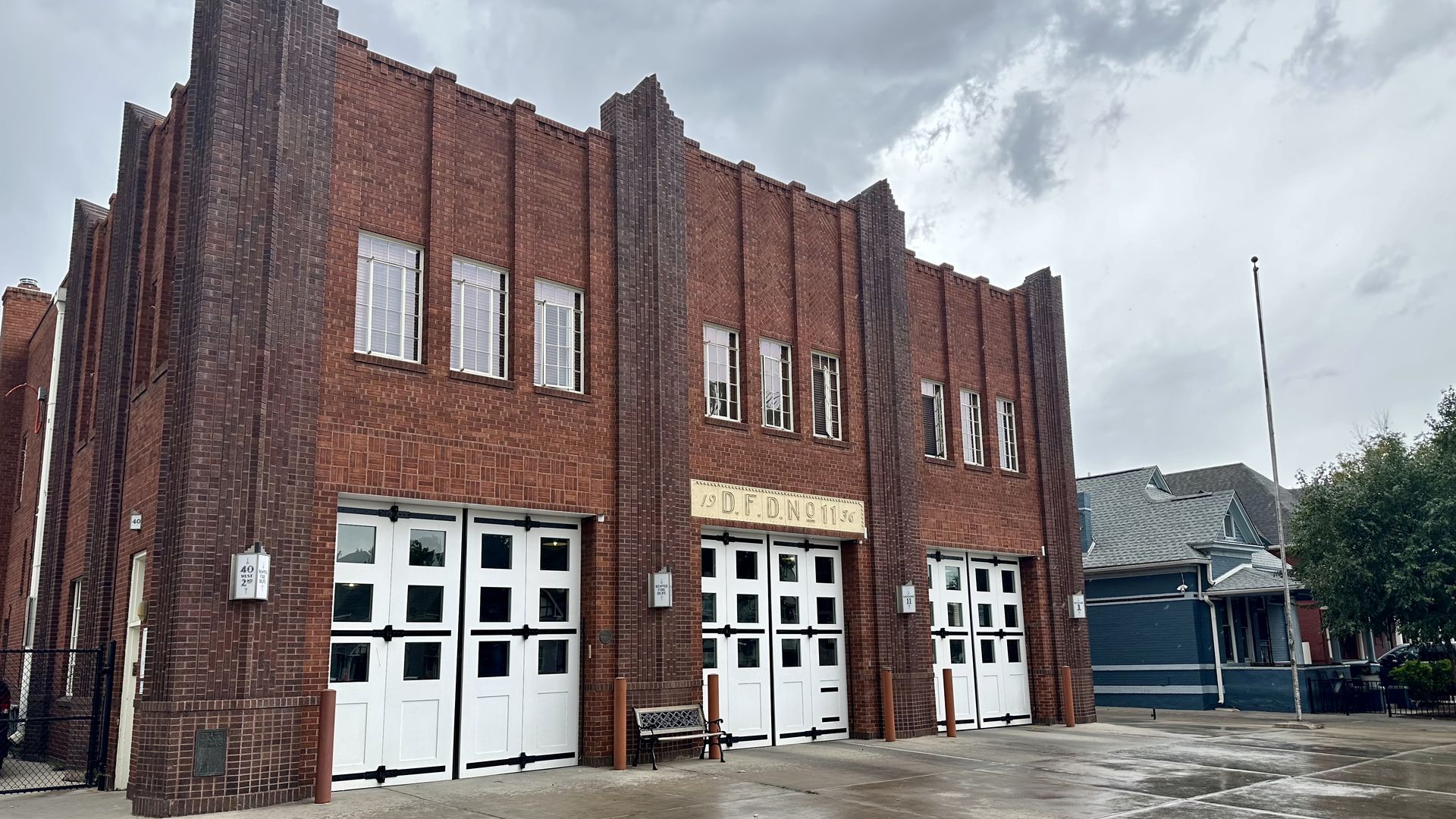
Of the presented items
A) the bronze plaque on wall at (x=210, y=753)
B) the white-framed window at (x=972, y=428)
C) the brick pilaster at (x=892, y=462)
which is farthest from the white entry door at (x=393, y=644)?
the white-framed window at (x=972, y=428)

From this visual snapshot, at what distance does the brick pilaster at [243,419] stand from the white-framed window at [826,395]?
30.8 feet

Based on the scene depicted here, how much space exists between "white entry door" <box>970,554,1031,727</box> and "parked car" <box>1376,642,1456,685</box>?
11.2 m

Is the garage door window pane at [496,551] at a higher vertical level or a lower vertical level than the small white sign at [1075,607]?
higher

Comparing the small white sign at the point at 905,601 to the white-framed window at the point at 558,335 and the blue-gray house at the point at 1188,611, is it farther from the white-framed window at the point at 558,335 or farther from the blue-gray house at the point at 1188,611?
the blue-gray house at the point at 1188,611

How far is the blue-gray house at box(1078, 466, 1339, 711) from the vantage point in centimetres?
2905

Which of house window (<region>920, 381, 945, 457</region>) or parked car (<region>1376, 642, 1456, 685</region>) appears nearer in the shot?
house window (<region>920, 381, 945, 457</region>)

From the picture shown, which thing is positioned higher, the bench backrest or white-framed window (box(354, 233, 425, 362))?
white-framed window (box(354, 233, 425, 362))

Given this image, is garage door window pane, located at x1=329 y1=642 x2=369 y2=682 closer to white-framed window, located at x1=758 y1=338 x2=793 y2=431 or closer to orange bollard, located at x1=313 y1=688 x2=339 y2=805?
orange bollard, located at x1=313 y1=688 x2=339 y2=805

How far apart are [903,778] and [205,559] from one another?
903 cm

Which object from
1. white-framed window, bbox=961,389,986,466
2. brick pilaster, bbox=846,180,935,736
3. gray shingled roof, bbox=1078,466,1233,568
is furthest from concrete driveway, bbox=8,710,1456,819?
gray shingled roof, bbox=1078,466,1233,568

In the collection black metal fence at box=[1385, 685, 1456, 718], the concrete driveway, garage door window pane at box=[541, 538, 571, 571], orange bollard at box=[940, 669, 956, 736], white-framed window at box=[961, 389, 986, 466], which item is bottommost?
→ black metal fence at box=[1385, 685, 1456, 718]

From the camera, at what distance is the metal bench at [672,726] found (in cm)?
1522

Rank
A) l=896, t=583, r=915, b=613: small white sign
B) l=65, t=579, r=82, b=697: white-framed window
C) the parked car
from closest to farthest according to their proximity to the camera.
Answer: l=65, t=579, r=82, b=697: white-framed window < l=896, t=583, r=915, b=613: small white sign < the parked car

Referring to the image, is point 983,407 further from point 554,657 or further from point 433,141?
point 433,141
